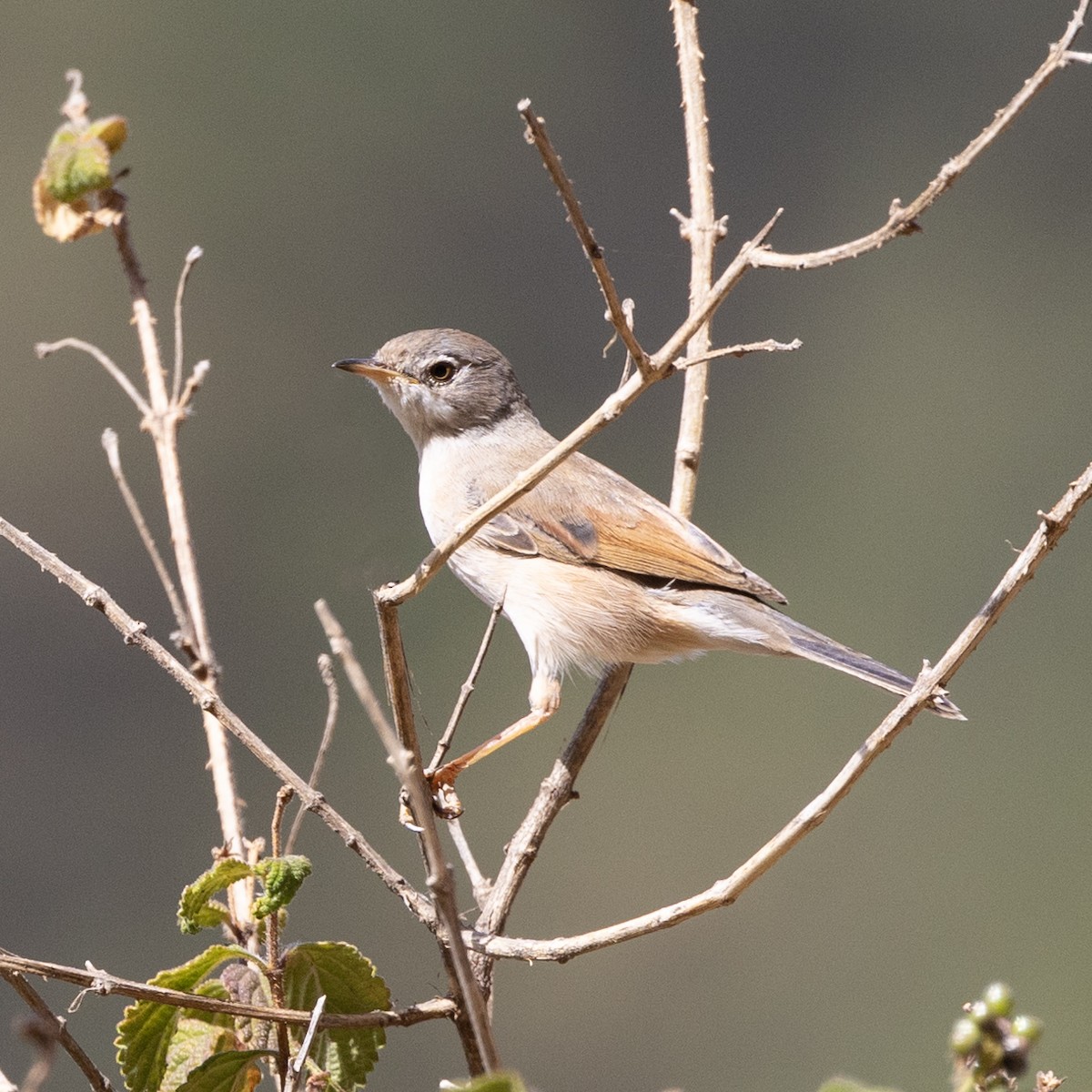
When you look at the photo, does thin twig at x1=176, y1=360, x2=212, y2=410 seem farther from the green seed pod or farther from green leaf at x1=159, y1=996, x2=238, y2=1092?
the green seed pod

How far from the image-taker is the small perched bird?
9.60 feet

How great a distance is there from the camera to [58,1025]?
129 cm

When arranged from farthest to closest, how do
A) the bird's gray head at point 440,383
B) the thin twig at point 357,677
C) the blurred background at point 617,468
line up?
the blurred background at point 617,468 < the bird's gray head at point 440,383 < the thin twig at point 357,677

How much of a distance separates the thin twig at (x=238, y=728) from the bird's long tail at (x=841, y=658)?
1.49 m

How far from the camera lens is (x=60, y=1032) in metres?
1.23

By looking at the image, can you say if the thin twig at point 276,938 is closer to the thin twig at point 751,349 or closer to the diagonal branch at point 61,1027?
the diagonal branch at point 61,1027

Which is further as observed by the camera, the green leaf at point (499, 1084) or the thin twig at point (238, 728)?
the thin twig at point (238, 728)

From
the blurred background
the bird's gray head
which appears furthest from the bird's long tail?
the blurred background

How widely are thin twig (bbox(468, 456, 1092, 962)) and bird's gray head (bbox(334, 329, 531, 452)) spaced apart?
6.83ft

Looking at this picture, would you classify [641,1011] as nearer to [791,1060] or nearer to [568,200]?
[791,1060]

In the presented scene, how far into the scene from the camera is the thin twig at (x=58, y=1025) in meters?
1.26

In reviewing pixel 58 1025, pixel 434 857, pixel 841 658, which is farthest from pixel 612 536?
pixel 434 857

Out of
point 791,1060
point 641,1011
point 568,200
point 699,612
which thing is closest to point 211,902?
point 568,200

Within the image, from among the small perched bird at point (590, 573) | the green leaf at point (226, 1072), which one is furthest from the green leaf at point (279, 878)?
the small perched bird at point (590, 573)
